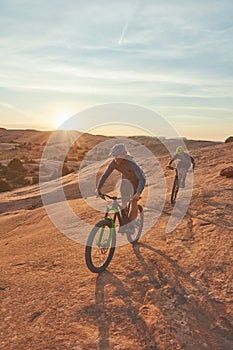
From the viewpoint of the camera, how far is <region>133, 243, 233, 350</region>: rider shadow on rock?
442 centimetres

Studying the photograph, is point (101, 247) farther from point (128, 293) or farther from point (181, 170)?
point (181, 170)

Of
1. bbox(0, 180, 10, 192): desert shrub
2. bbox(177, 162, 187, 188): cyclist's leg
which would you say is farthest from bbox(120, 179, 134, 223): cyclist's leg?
bbox(0, 180, 10, 192): desert shrub

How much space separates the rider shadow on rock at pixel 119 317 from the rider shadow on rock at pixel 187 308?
40cm

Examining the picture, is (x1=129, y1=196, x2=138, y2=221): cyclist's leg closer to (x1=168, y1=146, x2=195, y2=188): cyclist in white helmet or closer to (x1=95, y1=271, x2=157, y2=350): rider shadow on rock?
(x1=95, y1=271, x2=157, y2=350): rider shadow on rock

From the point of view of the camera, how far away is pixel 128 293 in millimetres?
5504

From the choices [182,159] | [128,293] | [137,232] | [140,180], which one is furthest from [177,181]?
[128,293]

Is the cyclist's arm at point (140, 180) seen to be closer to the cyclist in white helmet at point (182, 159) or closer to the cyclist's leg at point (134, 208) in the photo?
the cyclist's leg at point (134, 208)

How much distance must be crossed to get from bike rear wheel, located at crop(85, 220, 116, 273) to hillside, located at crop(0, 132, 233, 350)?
20 centimetres

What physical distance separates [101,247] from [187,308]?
2045 millimetres

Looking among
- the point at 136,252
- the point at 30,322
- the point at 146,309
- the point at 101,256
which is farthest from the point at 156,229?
the point at 30,322

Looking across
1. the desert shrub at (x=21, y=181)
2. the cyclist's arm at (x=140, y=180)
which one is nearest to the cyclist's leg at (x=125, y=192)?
the cyclist's arm at (x=140, y=180)

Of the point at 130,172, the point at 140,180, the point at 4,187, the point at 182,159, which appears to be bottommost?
the point at 4,187

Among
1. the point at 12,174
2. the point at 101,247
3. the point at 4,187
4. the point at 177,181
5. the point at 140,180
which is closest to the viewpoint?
the point at 101,247

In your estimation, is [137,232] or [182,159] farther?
[182,159]
